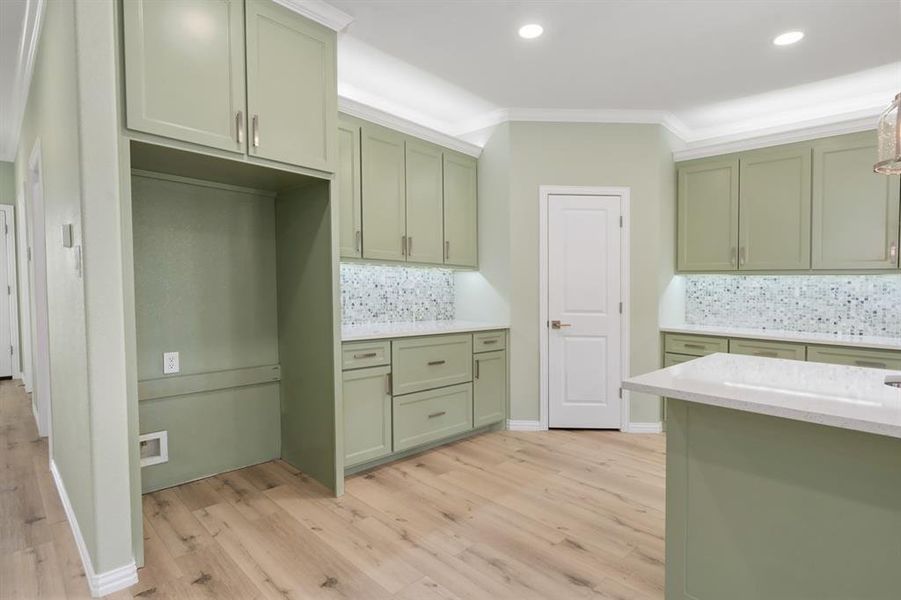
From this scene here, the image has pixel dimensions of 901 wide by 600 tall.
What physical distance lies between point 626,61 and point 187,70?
104 inches

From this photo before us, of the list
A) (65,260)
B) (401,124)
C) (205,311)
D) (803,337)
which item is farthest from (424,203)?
(803,337)

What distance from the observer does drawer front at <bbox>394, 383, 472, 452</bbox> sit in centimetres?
323

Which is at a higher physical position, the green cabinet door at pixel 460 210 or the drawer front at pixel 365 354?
the green cabinet door at pixel 460 210

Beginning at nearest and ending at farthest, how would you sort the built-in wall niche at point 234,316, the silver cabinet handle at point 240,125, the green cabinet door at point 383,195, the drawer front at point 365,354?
the silver cabinet handle at point 240,125 → the built-in wall niche at point 234,316 → the drawer front at point 365,354 → the green cabinet door at point 383,195

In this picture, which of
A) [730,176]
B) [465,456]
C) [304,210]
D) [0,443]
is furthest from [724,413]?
[0,443]

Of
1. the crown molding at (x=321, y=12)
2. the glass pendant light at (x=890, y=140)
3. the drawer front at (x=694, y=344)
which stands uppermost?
the crown molding at (x=321, y=12)

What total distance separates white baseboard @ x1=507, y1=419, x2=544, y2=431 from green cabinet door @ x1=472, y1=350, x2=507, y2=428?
0.08m

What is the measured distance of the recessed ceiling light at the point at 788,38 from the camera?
9.16 ft

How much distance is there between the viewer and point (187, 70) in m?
2.09

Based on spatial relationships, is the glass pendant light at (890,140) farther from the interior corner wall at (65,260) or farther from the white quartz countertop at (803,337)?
the interior corner wall at (65,260)

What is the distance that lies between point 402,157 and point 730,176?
2.78 meters

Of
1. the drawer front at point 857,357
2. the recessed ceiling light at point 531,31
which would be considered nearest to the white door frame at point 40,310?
the recessed ceiling light at point 531,31

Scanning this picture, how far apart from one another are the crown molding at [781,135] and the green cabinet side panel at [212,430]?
3.97 metres

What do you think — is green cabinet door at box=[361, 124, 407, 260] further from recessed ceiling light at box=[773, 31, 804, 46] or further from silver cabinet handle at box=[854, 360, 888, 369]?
silver cabinet handle at box=[854, 360, 888, 369]
